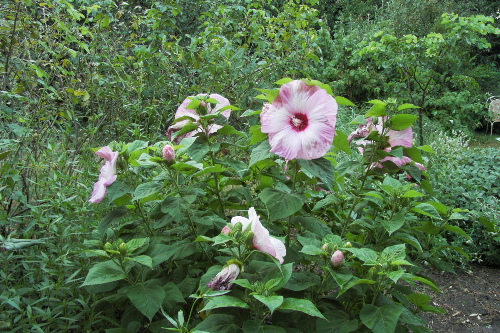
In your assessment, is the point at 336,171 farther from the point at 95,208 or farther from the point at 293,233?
the point at 293,233

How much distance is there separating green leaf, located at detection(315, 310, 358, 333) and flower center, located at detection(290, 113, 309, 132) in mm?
524

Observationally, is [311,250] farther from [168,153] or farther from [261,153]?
[168,153]

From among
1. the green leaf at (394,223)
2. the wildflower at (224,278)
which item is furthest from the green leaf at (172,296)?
the green leaf at (394,223)

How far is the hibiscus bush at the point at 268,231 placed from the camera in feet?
3.80

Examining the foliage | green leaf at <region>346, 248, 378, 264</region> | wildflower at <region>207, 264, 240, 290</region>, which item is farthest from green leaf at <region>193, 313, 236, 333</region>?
the foliage

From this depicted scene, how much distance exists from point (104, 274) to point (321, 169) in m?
0.66

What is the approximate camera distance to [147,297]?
1.26 meters

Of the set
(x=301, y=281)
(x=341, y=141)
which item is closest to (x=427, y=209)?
(x=341, y=141)

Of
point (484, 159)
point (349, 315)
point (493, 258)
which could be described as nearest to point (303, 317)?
point (349, 315)

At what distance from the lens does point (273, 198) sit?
4.32 feet

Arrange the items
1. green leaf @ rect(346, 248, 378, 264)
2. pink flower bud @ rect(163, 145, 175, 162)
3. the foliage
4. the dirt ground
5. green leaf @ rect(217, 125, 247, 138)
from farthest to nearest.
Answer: the foliage < the dirt ground < green leaf @ rect(217, 125, 247, 138) < pink flower bud @ rect(163, 145, 175, 162) < green leaf @ rect(346, 248, 378, 264)

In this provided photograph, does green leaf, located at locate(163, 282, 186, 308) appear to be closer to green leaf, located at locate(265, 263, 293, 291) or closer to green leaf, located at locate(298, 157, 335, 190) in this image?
green leaf, located at locate(265, 263, 293, 291)

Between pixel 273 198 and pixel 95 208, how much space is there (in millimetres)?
971

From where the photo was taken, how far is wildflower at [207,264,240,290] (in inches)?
42.8
